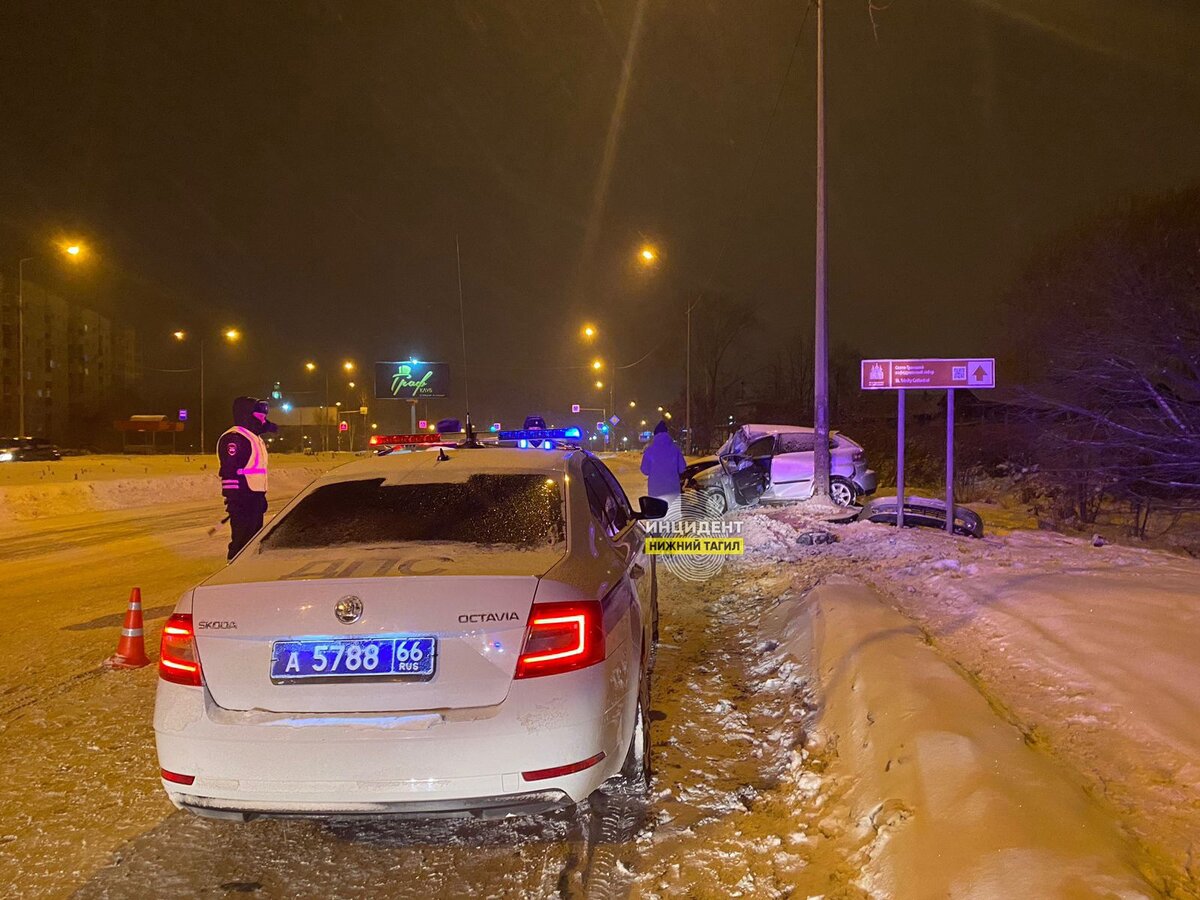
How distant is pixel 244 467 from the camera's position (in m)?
7.65

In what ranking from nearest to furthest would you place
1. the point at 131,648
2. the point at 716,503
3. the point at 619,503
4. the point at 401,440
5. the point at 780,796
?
the point at 780,796
the point at 619,503
the point at 131,648
the point at 401,440
the point at 716,503

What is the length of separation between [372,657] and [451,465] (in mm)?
1564

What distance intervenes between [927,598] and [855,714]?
3.04 m

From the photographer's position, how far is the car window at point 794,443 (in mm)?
16266

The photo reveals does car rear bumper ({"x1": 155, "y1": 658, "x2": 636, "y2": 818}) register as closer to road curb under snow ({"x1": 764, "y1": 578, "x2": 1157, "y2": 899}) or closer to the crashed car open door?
road curb under snow ({"x1": 764, "y1": 578, "x2": 1157, "y2": 899})

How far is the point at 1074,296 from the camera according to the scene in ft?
44.7

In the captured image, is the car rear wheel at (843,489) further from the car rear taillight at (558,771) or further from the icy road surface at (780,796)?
the car rear taillight at (558,771)

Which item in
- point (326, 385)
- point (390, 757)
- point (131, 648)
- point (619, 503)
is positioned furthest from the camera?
point (326, 385)

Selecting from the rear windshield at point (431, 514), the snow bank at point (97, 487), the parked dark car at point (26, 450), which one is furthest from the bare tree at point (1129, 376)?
the parked dark car at point (26, 450)

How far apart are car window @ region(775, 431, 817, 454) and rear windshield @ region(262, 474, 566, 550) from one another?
13.0 meters

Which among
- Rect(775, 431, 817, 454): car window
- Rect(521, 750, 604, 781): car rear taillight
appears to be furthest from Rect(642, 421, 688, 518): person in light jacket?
Rect(775, 431, 817, 454): car window

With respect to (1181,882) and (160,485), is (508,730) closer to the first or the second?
(1181,882)

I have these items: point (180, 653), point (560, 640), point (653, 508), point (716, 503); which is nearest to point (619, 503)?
point (653, 508)

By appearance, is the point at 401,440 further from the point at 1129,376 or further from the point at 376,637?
the point at 1129,376
